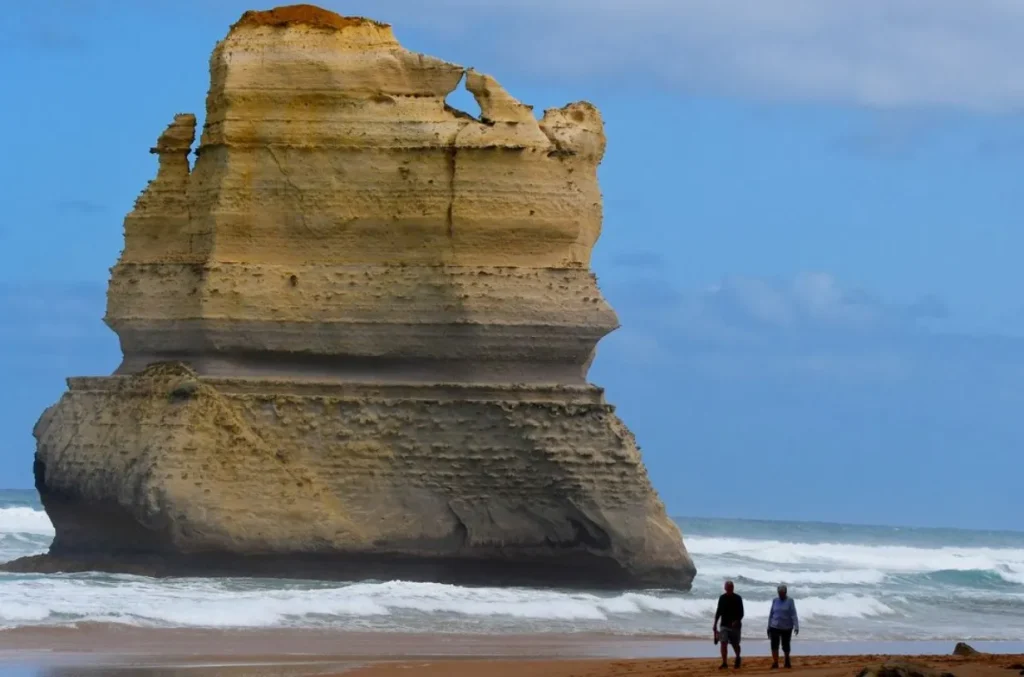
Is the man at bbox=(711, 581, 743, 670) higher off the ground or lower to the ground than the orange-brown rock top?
lower

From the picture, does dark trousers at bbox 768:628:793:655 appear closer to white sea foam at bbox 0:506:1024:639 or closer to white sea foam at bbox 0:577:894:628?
Result: white sea foam at bbox 0:506:1024:639

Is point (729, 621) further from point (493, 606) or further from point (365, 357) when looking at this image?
point (365, 357)

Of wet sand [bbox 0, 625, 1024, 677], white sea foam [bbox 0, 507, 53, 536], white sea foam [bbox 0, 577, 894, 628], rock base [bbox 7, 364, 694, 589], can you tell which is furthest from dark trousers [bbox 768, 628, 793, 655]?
white sea foam [bbox 0, 507, 53, 536]

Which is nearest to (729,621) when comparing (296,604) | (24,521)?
(296,604)

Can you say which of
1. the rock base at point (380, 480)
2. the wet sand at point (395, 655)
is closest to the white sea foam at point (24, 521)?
the rock base at point (380, 480)

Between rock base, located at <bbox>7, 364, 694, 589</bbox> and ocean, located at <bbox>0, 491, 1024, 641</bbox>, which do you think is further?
rock base, located at <bbox>7, 364, 694, 589</bbox>

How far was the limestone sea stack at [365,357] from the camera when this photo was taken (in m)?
31.9

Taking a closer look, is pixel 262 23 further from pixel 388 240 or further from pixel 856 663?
pixel 856 663

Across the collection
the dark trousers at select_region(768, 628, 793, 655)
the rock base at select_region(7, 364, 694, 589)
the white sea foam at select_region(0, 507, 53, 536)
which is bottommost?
the dark trousers at select_region(768, 628, 793, 655)

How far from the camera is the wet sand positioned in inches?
894

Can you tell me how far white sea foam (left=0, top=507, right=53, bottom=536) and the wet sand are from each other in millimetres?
26683

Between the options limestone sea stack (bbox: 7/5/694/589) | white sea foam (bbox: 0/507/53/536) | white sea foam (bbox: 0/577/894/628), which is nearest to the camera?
white sea foam (bbox: 0/577/894/628)

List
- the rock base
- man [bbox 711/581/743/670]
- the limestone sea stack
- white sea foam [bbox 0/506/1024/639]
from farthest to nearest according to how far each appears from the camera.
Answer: the limestone sea stack < the rock base < white sea foam [bbox 0/506/1024/639] < man [bbox 711/581/743/670]

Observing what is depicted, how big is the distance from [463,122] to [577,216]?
2042mm
